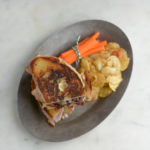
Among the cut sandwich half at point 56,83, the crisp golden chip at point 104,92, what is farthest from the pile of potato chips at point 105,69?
the cut sandwich half at point 56,83

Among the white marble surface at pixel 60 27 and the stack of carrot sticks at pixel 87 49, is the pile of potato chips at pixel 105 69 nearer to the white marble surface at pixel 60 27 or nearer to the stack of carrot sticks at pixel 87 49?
the stack of carrot sticks at pixel 87 49

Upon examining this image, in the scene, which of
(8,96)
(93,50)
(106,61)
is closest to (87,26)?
(93,50)

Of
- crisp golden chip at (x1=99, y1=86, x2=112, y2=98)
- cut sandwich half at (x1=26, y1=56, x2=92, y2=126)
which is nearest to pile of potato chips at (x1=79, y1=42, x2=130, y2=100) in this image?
crisp golden chip at (x1=99, y1=86, x2=112, y2=98)

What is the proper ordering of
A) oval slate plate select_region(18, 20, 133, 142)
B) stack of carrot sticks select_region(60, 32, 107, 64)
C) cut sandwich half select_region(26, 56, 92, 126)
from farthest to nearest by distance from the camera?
stack of carrot sticks select_region(60, 32, 107, 64) → oval slate plate select_region(18, 20, 133, 142) → cut sandwich half select_region(26, 56, 92, 126)

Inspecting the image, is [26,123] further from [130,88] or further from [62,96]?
[130,88]

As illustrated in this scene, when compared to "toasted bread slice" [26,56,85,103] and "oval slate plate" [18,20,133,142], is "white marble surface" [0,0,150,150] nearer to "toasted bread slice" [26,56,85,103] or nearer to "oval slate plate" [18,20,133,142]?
"oval slate plate" [18,20,133,142]

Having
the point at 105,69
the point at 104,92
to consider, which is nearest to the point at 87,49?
the point at 105,69

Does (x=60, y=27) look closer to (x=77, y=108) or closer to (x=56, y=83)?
(x=56, y=83)
